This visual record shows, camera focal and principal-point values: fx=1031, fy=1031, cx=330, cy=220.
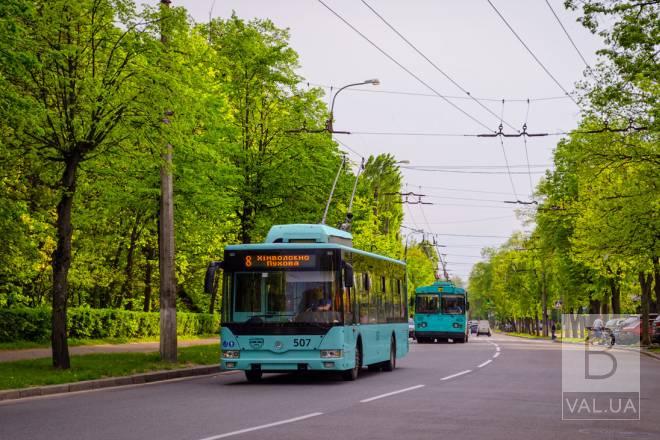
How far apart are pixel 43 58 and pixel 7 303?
61.6 ft

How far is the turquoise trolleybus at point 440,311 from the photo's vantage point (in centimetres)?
5312

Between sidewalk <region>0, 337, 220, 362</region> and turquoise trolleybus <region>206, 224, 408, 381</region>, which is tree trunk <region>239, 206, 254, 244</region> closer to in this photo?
sidewalk <region>0, 337, 220, 362</region>

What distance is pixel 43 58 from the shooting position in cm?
1989

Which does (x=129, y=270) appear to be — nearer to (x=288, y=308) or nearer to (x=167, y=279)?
(x=167, y=279)

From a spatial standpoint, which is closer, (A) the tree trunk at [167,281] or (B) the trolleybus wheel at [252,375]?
(B) the trolleybus wheel at [252,375]

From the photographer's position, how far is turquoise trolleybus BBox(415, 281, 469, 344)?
53.1 m

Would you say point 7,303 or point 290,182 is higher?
point 290,182

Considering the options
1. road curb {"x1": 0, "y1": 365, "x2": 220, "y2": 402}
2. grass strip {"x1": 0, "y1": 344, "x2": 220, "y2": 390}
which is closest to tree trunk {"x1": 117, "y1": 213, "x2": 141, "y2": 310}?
grass strip {"x1": 0, "y1": 344, "x2": 220, "y2": 390}

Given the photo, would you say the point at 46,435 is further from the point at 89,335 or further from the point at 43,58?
the point at 89,335

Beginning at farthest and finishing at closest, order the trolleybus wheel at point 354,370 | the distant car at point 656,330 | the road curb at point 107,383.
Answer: the distant car at point 656,330 < the trolleybus wheel at point 354,370 < the road curb at point 107,383

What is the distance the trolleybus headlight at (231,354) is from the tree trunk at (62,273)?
130 inches

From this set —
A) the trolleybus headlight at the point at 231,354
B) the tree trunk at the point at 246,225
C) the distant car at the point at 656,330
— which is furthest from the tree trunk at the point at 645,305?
the trolleybus headlight at the point at 231,354

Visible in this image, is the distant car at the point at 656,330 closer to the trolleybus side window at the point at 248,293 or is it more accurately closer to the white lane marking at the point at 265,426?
the trolleybus side window at the point at 248,293

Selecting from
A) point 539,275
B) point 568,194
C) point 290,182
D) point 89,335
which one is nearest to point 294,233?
point 290,182
